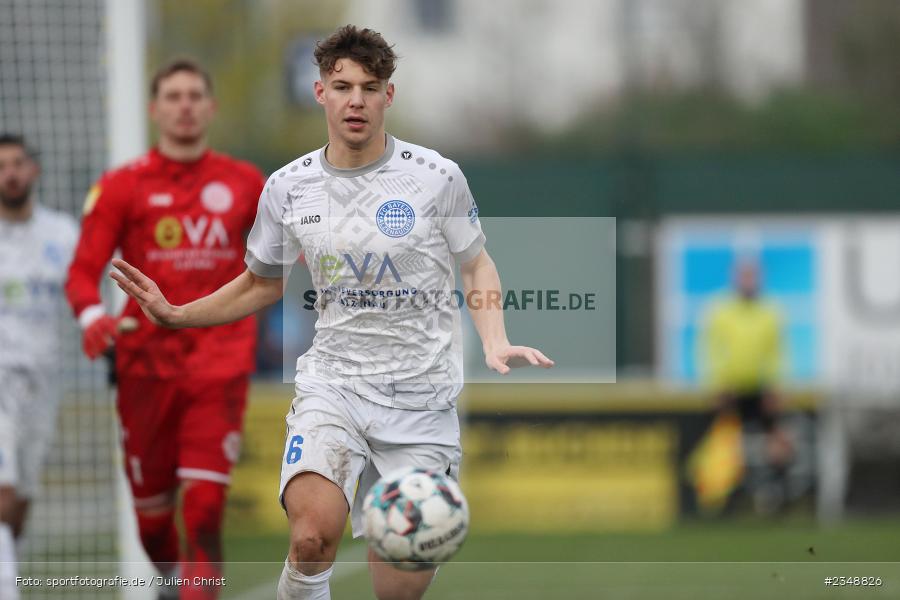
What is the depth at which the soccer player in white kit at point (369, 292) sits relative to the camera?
Answer: 5.72m

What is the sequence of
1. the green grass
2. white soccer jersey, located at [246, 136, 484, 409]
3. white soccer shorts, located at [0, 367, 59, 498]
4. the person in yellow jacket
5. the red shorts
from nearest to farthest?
white soccer jersey, located at [246, 136, 484, 409] < the red shorts < white soccer shorts, located at [0, 367, 59, 498] < the green grass < the person in yellow jacket

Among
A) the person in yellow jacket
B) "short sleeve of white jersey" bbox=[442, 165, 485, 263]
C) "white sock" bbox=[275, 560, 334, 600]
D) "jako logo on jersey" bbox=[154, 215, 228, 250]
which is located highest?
"short sleeve of white jersey" bbox=[442, 165, 485, 263]

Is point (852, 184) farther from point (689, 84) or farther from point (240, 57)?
point (240, 57)

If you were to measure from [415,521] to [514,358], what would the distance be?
28.6 inches

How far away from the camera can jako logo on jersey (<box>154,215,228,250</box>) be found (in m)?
7.57

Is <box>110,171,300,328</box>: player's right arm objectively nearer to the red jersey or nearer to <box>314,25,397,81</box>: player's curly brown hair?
<box>314,25,397,81</box>: player's curly brown hair

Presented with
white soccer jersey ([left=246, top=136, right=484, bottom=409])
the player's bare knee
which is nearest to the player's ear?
white soccer jersey ([left=246, top=136, right=484, bottom=409])

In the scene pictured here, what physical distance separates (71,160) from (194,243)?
268 cm

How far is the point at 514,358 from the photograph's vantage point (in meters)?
5.72

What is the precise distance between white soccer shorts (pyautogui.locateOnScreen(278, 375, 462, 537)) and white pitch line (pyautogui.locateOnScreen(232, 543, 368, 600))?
2.91 metres

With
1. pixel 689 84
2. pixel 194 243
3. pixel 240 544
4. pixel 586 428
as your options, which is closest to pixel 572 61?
pixel 689 84

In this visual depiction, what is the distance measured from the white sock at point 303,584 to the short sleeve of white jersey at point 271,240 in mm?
1167

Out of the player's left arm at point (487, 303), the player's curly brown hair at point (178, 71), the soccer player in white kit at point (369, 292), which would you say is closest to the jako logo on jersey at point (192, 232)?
the player's curly brown hair at point (178, 71)

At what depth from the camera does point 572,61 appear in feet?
93.7
